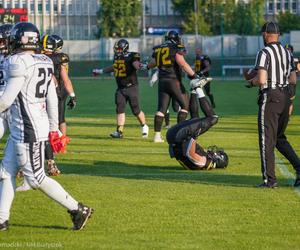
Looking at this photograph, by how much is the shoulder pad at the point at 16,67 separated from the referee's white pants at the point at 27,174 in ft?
2.02

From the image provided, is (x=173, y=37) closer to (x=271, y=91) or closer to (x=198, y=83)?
(x=198, y=83)

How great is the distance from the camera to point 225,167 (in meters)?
13.1

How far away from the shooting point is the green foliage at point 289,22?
74312 mm

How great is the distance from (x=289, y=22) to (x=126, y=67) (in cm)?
5774

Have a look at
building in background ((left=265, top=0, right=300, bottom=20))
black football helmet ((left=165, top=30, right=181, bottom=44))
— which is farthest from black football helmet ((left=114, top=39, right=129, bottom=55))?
building in background ((left=265, top=0, right=300, bottom=20))

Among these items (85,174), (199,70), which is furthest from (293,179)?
(199,70)

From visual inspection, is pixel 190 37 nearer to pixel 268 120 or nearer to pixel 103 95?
pixel 103 95

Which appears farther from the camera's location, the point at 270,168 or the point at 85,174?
the point at 85,174

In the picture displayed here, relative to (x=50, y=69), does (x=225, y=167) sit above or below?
below

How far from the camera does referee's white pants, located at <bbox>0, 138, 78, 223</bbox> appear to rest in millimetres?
8578

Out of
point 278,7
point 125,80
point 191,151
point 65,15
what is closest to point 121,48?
point 125,80

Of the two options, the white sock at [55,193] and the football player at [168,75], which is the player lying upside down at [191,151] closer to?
the football player at [168,75]

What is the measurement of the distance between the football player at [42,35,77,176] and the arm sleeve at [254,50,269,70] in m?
2.76

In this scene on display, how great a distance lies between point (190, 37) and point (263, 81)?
58331 mm
